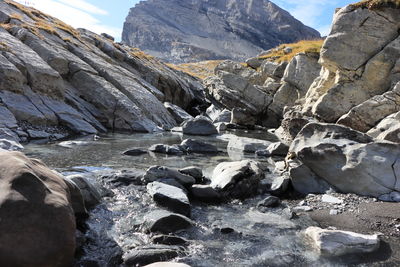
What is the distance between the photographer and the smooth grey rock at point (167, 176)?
610 inches

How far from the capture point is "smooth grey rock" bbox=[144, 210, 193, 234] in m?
10.7

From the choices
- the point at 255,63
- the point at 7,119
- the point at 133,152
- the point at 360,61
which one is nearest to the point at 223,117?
the point at 360,61

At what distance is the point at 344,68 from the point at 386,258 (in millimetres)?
28296

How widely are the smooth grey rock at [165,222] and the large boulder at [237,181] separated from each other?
3740 millimetres

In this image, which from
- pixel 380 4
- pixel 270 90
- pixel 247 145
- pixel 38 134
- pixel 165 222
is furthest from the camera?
pixel 270 90

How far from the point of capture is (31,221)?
24.9ft

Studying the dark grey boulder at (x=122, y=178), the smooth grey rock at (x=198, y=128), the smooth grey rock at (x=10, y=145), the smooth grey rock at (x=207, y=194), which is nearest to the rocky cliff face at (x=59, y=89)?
the smooth grey rock at (x=10, y=145)

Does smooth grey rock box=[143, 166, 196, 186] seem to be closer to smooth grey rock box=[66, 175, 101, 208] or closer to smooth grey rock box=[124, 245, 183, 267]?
smooth grey rock box=[66, 175, 101, 208]

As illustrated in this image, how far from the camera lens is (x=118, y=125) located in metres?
36.0

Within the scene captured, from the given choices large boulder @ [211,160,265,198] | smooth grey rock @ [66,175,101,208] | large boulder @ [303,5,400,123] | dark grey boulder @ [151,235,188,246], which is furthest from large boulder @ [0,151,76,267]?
large boulder @ [303,5,400,123]

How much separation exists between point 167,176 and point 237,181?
10.3ft

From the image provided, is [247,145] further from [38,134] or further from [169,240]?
[169,240]

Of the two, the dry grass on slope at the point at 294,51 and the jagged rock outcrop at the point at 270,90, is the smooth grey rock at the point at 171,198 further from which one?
the dry grass on slope at the point at 294,51

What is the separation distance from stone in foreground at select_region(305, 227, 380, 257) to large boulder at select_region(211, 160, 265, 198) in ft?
16.6
